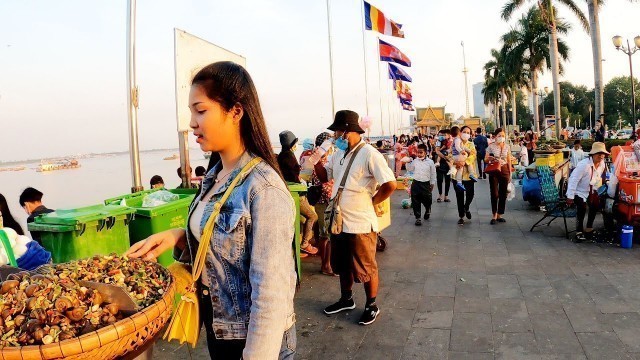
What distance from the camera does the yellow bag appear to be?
155 cm

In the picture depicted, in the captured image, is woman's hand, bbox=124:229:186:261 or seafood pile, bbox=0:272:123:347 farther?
woman's hand, bbox=124:229:186:261

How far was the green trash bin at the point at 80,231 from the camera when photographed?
347 centimetres

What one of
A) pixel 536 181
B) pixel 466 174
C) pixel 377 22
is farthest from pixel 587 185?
pixel 377 22

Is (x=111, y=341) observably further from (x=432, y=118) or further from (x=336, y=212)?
(x=432, y=118)

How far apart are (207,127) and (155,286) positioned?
69 centimetres

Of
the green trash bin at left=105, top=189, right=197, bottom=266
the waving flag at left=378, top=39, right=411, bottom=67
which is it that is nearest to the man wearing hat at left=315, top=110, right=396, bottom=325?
the green trash bin at left=105, top=189, right=197, bottom=266

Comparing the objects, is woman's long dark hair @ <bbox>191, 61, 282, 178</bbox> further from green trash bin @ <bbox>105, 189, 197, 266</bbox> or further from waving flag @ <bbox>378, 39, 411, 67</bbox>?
waving flag @ <bbox>378, 39, 411, 67</bbox>

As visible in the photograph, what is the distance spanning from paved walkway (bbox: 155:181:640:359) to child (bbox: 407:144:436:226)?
175 centimetres

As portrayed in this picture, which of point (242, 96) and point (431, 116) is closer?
point (242, 96)

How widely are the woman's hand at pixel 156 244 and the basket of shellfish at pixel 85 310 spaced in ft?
0.14

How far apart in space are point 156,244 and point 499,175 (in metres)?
7.58

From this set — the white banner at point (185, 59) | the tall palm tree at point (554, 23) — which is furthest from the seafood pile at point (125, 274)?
the tall palm tree at point (554, 23)

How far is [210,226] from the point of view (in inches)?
60.6

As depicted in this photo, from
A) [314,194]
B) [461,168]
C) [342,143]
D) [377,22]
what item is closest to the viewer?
[342,143]
